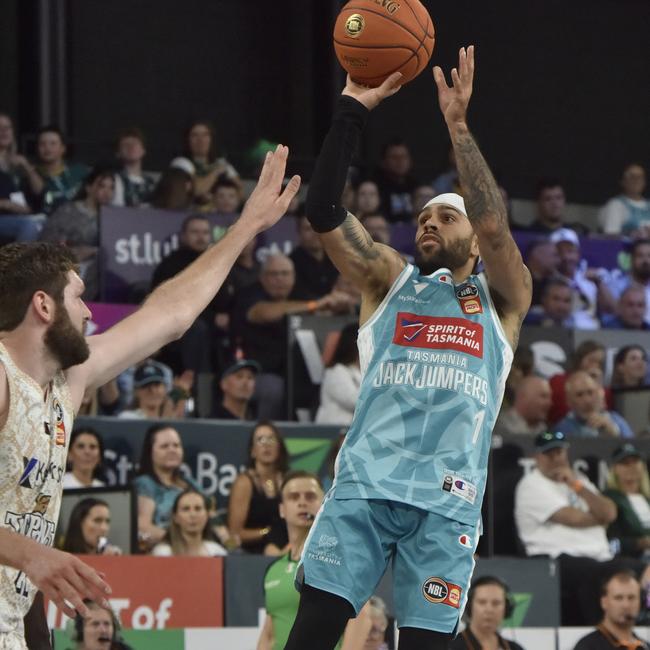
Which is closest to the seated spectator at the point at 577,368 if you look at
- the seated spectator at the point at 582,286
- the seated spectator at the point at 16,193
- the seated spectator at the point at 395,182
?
the seated spectator at the point at 582,286

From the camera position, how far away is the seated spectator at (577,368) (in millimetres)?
12305

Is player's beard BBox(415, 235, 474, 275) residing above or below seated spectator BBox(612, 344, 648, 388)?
above

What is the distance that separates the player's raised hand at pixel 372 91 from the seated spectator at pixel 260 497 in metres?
4.24

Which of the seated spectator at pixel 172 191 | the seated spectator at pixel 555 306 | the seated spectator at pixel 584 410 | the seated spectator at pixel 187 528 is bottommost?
the seated spectator at pixel 187 528

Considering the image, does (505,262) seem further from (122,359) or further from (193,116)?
(193,116)

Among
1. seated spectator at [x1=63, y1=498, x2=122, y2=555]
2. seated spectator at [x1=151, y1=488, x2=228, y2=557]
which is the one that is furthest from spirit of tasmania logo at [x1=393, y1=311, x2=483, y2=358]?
seated spectator at [x1=151, y1=488, x2=228, y2=557]

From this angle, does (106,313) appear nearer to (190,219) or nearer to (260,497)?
(190,219)

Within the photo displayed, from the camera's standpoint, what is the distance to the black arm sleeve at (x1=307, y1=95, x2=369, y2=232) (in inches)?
226

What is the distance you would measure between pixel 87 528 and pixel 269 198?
4.17 metres

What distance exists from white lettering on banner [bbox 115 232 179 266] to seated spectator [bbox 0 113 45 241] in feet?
2.25

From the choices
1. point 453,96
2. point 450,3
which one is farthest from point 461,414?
point 450,3

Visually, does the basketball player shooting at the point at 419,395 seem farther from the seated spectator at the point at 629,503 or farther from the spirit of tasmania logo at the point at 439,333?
the seated spectator at the point at 629,503

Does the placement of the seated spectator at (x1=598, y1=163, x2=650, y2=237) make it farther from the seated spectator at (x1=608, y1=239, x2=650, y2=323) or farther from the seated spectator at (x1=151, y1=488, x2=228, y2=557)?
the seated spectator at (x1=151, y1=488, x2=228, y2=557)

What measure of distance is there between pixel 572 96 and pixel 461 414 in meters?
14.4
